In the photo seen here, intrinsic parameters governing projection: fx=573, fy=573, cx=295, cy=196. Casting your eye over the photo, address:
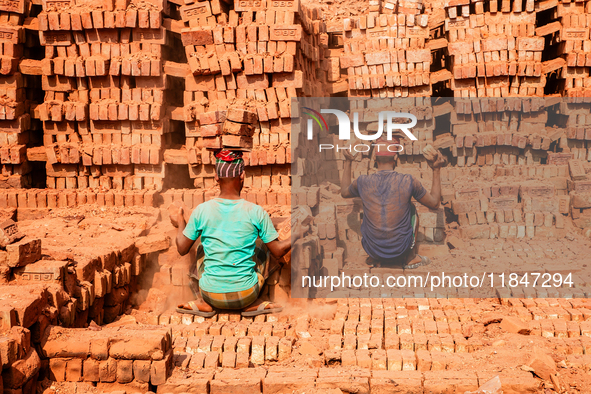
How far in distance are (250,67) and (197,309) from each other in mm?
4007

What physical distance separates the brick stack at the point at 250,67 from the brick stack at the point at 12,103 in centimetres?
254

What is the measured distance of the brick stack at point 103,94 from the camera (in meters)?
8.41

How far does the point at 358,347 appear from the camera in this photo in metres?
4.67

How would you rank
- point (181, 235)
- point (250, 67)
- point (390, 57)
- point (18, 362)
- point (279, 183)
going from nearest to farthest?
1. point (18, 362)
2. point (181, 235)
3. point (250, 67)
4. point (279, 183)
5. point (390, 57)

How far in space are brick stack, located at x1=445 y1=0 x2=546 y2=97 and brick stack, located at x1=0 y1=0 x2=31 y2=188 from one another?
7.11 meters

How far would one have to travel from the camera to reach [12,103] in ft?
28.2

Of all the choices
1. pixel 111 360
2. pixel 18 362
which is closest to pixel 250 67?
pixel 111 360

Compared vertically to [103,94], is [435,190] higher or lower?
lower

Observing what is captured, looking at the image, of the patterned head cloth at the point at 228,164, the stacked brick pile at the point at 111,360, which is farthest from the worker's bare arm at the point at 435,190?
the stacked brick pile at the point at 111,360

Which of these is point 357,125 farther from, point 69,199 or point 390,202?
point 69,199

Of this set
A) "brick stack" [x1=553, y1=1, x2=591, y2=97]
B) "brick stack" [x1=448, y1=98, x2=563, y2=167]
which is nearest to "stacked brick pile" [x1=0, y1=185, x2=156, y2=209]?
"brick stack" [x1=448, y1=98, x2=563, y2=167]

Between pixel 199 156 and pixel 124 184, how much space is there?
4.01 feet

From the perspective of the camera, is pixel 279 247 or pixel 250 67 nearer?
pixel 279 247

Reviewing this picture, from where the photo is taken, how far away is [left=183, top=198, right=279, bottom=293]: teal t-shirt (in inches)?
216
